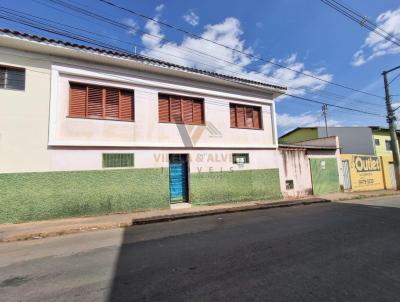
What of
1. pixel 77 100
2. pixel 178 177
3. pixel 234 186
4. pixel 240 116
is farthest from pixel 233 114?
pixel 77 100

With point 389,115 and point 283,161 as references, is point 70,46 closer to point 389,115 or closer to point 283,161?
point 283,161

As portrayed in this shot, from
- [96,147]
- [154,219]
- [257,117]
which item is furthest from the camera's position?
[257,117]

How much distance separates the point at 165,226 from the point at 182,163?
14.4 ft

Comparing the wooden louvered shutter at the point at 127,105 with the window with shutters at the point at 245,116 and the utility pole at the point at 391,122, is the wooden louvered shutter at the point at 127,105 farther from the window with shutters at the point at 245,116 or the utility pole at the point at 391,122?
the utility pole at the point at 391,122

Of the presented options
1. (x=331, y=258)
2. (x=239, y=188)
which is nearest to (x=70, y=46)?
(x=239, y=188)

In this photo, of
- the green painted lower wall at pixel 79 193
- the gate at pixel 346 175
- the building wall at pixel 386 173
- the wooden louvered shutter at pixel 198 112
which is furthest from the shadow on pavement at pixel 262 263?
the building wall at pixel 386 173

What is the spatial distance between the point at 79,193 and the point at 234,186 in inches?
277

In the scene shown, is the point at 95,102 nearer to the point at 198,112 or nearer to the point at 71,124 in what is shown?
the point at 71,124

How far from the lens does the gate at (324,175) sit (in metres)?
16.1

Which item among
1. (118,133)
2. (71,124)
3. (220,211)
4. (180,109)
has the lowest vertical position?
(220,211)

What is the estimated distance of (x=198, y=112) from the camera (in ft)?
42.3

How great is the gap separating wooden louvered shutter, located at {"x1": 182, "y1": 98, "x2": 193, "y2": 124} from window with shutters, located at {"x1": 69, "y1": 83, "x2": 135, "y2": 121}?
245 centimetres

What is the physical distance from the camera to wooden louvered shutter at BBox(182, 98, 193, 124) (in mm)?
12406

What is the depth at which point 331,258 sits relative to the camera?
15.2 feet
